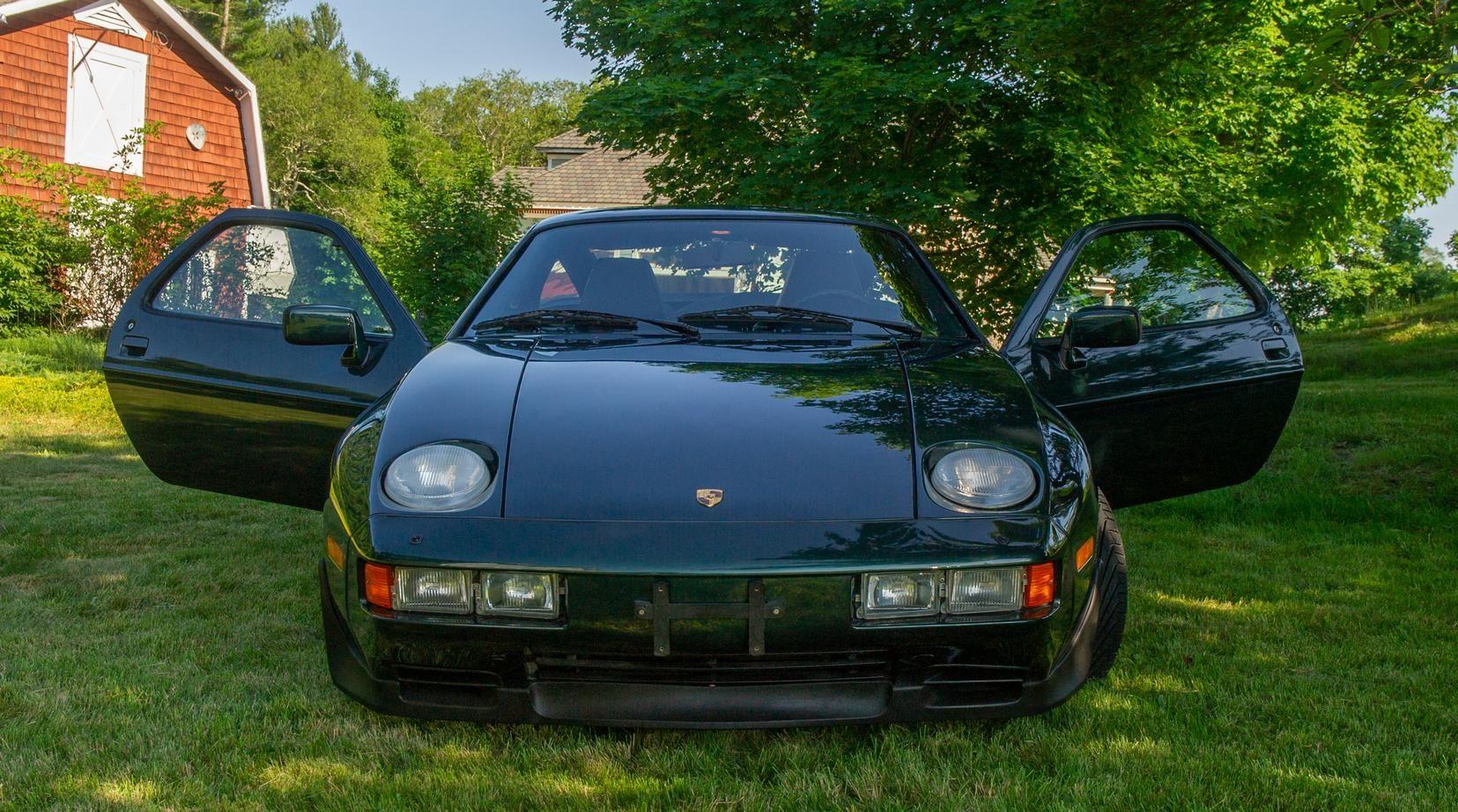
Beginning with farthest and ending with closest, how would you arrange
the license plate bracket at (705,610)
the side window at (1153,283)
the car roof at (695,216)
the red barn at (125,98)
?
the red barn at (125,98)
the side window at (1153,283)
the car roof at (695,216)
the license plate bracket at (705,610)

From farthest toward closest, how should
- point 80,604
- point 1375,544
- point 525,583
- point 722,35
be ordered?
1. point 722,35
2. point 1375,544
3. point 80,604
4. point 525,583

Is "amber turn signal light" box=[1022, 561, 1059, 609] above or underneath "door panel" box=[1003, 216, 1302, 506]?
underneath

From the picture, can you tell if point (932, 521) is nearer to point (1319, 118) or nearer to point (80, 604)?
point (80, 604)

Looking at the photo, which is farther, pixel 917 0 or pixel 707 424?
pixel 917 0

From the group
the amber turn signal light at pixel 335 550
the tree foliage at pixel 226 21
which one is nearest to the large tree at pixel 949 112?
the amber turn signal light at pixel 335 550

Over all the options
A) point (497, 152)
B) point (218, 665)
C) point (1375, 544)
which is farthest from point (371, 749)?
point (497, 152)

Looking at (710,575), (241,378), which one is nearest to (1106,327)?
(710,575)

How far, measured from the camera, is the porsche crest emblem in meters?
2.42

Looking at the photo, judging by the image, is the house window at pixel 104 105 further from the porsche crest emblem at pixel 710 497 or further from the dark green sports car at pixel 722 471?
the porsche crest emblem at pixel 710 497

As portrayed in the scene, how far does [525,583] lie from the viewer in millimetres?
2338

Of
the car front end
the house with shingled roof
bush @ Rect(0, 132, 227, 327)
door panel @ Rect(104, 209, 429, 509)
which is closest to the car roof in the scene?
door panel @ Rect(104, 209, 429, 509)

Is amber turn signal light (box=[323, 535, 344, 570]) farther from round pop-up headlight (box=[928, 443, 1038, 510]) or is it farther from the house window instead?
the house window

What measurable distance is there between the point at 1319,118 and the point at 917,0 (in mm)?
11760

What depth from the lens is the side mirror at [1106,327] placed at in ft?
11.3
